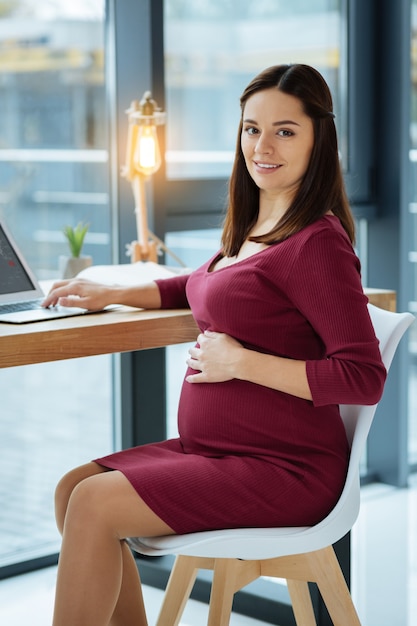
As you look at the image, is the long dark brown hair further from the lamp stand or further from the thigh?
the lamp stand

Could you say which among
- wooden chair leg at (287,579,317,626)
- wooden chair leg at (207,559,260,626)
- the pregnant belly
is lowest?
wooden chair leg at (287,579,317,626)

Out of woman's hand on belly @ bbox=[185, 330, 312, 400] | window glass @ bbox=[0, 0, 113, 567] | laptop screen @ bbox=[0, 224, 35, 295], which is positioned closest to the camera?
woman's hand on belly @ bbox=[185, 330, 312, 400]

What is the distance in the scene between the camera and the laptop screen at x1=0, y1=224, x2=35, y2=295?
2.04 meters

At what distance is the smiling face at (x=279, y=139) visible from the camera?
6.00 feet

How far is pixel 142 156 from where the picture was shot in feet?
8.10

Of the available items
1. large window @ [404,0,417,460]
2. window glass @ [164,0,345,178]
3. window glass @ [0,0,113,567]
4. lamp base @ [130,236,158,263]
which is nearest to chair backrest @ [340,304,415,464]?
lamp base @ [130,236,158,263]

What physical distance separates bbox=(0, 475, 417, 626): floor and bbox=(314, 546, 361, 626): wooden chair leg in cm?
68

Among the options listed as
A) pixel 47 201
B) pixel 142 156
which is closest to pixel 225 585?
pixel 142 156

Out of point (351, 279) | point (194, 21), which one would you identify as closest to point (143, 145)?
point (194, 21)

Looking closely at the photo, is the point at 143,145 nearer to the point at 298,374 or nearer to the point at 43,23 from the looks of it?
the point at 43,23

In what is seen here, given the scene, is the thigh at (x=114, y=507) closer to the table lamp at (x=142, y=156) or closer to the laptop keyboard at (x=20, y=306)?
the laptop keyboard at (x=20, y=306)

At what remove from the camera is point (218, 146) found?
308 centimetres

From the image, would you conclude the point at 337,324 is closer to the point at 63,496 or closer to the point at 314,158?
the point at 314,158

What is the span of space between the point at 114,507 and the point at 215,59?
1.82 meters
